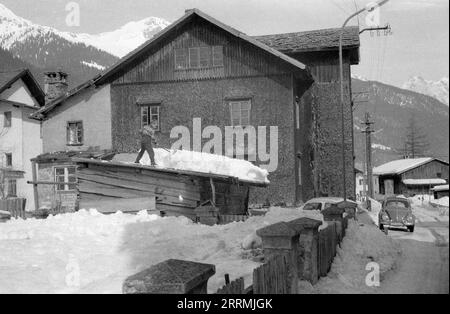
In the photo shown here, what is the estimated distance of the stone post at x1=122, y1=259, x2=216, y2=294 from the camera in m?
3.34

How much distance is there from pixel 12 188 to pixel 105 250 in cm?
2121

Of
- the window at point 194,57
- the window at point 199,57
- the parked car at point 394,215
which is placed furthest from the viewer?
the window at point 194,57

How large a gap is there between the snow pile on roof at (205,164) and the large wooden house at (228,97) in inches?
179

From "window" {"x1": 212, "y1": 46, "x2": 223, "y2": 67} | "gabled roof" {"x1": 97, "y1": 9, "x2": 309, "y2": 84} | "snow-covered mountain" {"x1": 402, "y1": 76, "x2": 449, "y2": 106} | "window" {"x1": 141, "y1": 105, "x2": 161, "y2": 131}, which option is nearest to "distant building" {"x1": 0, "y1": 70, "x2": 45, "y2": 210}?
"gabled roof" {"x1": 97, "y1": 9, "x2": 309, "y2": 84}

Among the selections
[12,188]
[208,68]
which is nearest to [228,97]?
[208,68]

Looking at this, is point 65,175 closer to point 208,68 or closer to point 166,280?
point 208,68

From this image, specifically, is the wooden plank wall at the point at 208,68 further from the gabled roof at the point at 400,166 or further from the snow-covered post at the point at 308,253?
the snow-covered post at the point at 308,253

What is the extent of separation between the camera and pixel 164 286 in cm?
334

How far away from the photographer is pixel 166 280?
337 cm

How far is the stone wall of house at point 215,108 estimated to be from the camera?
23906mm

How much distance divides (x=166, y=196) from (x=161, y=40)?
38.5 feet

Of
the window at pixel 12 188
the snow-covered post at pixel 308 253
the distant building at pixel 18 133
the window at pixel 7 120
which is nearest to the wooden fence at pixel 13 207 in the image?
the window at pixel 12 188
